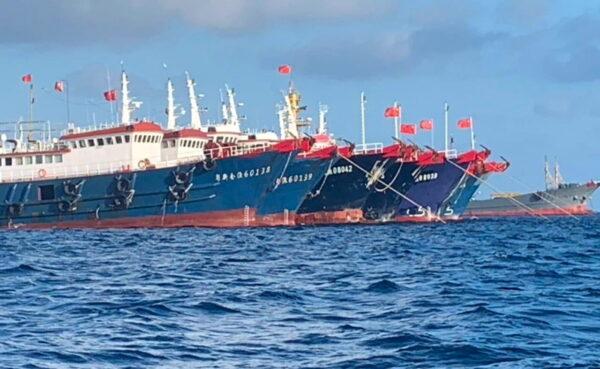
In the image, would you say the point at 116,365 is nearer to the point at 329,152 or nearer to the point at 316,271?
the point at 316,271

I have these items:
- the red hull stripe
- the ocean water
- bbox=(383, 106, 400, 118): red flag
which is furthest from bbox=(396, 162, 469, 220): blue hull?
the red hull stripe

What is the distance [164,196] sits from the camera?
70062 mm

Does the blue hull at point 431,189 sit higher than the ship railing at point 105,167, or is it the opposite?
the ship railing at point 105,167

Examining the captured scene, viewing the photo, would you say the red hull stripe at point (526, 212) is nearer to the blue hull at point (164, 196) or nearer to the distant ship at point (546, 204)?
the distant ship at point (546, 204)

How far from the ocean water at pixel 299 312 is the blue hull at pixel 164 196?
3377 centimetres

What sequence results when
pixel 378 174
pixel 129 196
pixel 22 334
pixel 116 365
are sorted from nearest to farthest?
pixel 116 365, pixel 22 334, pixel 129 196, pixel 378 174

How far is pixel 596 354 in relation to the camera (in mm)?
14680

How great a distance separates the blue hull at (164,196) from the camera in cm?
6906

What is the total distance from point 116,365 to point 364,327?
498 cm

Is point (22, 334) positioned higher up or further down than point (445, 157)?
further down

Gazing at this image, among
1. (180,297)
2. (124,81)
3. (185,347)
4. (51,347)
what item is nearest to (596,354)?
(185,347)

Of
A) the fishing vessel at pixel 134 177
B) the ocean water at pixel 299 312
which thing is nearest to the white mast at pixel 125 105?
the fishing vessel at pixel 134 177

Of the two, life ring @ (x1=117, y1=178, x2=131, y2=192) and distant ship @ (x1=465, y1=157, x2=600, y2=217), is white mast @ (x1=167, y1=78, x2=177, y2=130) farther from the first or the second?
distant ship @ (x1=465, y1=157, x2=600, y2=217)

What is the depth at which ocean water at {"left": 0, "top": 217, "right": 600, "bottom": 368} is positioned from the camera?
48.6 feet
